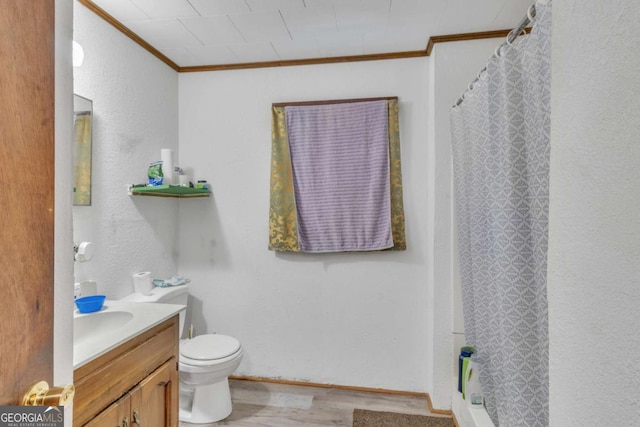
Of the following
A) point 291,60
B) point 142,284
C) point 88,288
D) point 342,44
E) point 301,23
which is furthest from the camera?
point 291,60

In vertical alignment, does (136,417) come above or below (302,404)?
above

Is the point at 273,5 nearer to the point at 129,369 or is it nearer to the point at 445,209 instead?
the point at 445,209

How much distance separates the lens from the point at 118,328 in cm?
138

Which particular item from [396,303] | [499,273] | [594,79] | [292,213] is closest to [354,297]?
[396,303]

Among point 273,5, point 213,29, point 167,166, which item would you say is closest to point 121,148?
point 167,166

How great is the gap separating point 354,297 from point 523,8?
1948 mm

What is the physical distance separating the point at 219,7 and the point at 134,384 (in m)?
1.79

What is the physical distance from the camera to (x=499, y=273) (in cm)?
119

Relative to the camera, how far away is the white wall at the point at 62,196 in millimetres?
600

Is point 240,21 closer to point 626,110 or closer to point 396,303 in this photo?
point 626,110

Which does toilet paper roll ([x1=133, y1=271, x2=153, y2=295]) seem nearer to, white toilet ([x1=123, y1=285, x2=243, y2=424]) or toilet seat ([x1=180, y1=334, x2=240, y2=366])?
white toilet ([x1=123, y1=285, x2=243, y2=424])

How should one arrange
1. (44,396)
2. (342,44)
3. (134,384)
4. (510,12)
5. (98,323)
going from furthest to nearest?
1. (342,44)
2. (510,12)
3. (98,323)
4. (134,384)
5. (44,396)

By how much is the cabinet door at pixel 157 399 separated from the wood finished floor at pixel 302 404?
61 centimetres

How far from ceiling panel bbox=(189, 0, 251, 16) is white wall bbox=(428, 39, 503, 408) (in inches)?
45.9
